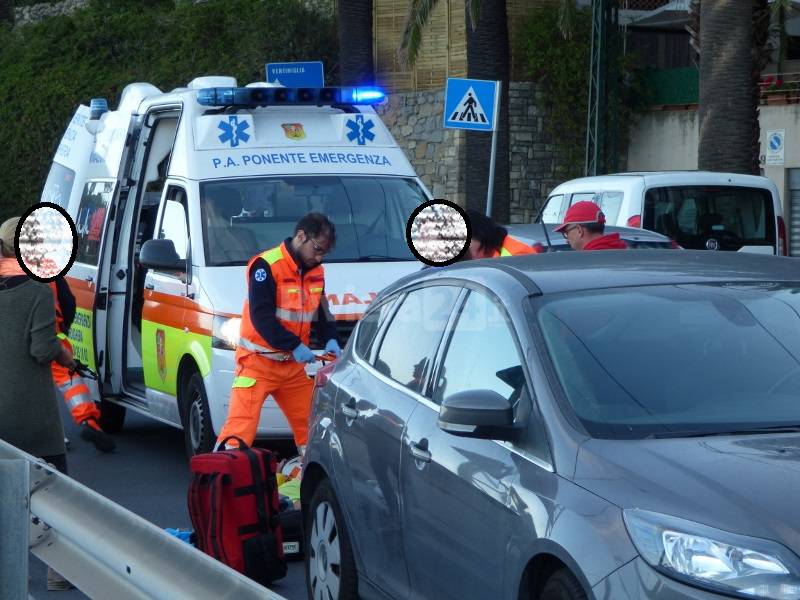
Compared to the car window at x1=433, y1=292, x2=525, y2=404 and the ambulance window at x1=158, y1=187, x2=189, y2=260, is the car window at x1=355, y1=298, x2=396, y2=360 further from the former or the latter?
the ambulance window at x1=158, y1=187, x2=189, y2=260

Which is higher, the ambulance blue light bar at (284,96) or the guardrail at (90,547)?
the ambulance blue light bar at (284,96)

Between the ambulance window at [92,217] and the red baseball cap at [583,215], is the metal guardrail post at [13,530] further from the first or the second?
the ambulance window at [92,217]

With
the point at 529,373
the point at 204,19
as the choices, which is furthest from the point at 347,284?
the point at 204,19

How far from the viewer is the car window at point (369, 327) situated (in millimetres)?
6129

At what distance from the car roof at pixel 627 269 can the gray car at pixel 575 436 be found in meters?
0.01

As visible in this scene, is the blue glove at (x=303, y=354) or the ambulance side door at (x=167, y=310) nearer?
the blue glove at (x=303, y=354)

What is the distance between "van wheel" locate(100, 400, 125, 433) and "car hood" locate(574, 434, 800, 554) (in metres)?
8.54

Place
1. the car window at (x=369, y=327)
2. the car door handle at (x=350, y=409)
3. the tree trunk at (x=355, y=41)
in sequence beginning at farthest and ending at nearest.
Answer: the tree trunk at (x=355, y=41)
the car window at (x=369, y=327)
the car door handle at (x=350, y=409)

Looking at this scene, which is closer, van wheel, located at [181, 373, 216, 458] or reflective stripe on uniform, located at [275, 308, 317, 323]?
reflective stripe on uniform, located at [275, 308, 317, 323]

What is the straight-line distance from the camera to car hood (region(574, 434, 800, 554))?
3697 mm

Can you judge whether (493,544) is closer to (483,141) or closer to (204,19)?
(483,141)

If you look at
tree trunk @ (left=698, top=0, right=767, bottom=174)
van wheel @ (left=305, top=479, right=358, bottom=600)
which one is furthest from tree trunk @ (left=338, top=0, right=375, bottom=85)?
van wheel @ (left=305, top=479, right=358, bottom=600)

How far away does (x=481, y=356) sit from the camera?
502 centimetres

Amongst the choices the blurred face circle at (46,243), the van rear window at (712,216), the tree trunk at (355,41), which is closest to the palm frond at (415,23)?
the tree trunk at (355,41)
